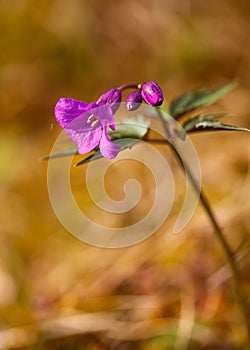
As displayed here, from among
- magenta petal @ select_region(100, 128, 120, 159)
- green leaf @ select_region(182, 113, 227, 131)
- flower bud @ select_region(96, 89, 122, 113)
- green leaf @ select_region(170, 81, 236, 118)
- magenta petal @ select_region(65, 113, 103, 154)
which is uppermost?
flower bud @ select_region(96, 89, 122, 113)

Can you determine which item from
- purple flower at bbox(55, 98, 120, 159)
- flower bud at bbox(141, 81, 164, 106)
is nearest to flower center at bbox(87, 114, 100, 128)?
purple flower at bbox(55, 98, 120, 159)

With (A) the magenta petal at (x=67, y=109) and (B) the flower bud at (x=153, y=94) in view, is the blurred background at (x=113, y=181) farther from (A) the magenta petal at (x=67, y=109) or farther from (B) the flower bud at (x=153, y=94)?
(B) the flower bud at (x=153, y=94)

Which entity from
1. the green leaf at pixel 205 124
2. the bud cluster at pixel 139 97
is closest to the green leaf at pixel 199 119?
the green leaf at pixel 205 124

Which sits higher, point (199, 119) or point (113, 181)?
point (199, 119)

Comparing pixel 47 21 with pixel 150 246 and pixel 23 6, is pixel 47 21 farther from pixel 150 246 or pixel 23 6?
pixel 150 246

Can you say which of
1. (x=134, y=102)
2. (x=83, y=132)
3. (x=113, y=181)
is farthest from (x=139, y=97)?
(x=113, y=181)

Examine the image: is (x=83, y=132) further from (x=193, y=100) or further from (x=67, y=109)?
→ (x=193, y=100)

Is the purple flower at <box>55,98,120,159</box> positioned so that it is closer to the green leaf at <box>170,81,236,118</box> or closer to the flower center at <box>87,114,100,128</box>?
the flower center at <box>87,114,100,128</box>
